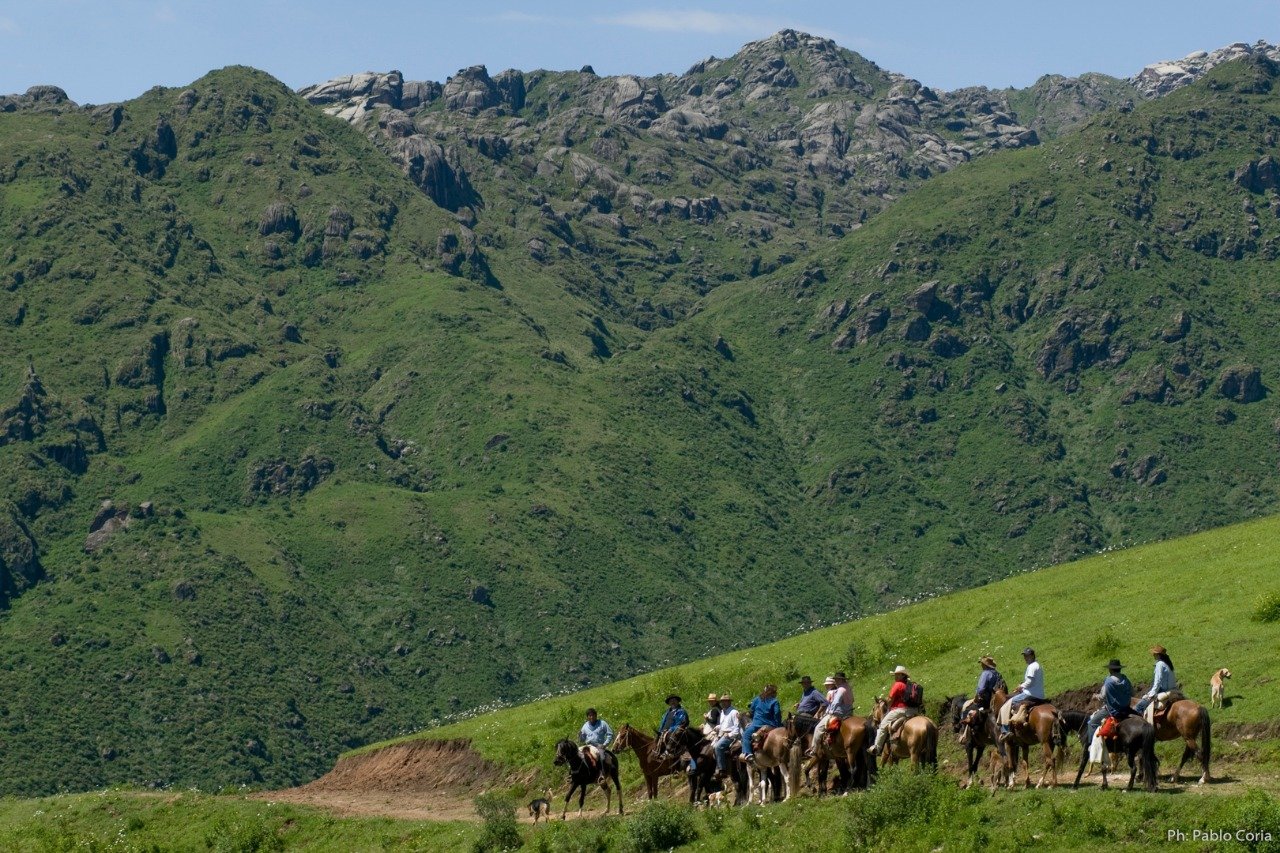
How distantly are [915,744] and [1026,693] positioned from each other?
3133 mm

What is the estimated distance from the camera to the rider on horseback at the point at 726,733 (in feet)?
162

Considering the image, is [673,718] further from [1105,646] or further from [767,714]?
[1105,646]

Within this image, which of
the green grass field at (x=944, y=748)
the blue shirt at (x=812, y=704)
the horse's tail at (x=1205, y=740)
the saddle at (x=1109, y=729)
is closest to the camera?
the green grass field at (x=944, y=748)

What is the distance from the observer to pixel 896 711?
4509 centimetres

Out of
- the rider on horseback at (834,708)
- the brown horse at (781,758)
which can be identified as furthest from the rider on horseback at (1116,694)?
the brown horse at (781,758)

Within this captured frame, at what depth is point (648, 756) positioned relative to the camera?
52.2 metres

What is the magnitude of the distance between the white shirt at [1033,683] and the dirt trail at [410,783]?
20.5 m

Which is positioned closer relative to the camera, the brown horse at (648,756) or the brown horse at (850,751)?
the brown horse at (850,751)

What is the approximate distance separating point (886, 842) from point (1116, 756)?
22.2 feet

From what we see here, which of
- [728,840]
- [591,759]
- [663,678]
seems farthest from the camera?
[663,678]

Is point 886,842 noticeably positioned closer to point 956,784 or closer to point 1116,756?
point 956,784

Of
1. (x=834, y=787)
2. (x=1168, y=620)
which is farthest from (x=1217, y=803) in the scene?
(x=1168, y=620)

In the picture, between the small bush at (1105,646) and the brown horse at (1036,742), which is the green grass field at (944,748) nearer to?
the small bush at (1105,646)

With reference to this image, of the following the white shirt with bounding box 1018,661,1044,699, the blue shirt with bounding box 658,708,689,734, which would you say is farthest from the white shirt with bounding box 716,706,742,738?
the white shirt with bounding box 1018,661,1044,699
